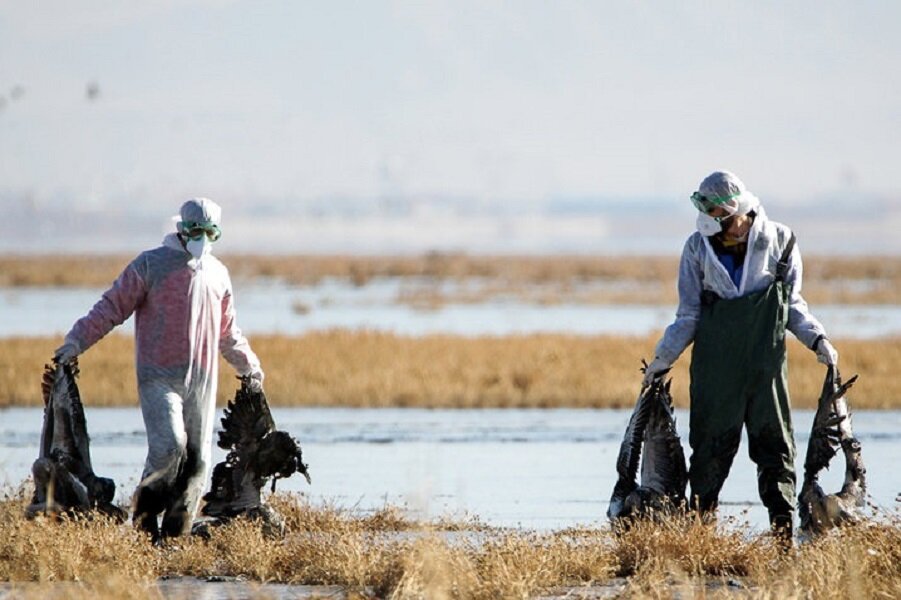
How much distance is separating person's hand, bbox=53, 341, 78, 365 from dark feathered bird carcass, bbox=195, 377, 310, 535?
0.96m

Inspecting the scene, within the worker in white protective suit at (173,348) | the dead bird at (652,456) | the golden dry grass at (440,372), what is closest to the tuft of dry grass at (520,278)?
the golden dry grass at (440,372)

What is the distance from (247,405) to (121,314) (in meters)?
1.00

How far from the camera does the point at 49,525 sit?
976 cm

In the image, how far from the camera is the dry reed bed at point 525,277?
53.4 meters

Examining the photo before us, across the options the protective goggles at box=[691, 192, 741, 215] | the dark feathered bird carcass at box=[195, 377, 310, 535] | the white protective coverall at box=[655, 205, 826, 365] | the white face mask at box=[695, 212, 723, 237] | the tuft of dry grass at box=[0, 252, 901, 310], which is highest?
the tuft of dry grass at box=[0, 252, 901, 310]

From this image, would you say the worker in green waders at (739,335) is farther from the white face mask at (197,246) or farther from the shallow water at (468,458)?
the white face mask at (197,246)

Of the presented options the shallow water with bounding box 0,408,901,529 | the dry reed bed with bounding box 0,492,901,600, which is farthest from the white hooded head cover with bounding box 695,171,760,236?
the shallow water with bounding box 0,408,901,529

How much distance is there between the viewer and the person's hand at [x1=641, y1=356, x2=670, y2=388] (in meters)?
10.5

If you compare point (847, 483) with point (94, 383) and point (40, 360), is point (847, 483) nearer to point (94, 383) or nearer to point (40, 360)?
point (94, 383)

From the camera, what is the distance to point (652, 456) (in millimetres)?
10648

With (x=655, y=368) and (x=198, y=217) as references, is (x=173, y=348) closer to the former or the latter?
(x=198, y=217)

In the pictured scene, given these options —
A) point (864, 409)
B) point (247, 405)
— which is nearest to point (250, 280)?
point (864, 409)

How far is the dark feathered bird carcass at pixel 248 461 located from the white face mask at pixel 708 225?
270 centimetres

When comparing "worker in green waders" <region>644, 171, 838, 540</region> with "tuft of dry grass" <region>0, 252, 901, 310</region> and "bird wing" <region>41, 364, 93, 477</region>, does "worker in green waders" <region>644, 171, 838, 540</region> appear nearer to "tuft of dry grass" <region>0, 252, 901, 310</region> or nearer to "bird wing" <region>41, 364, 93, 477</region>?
"bird wing" <region>41, 364, 93, 477</region>
